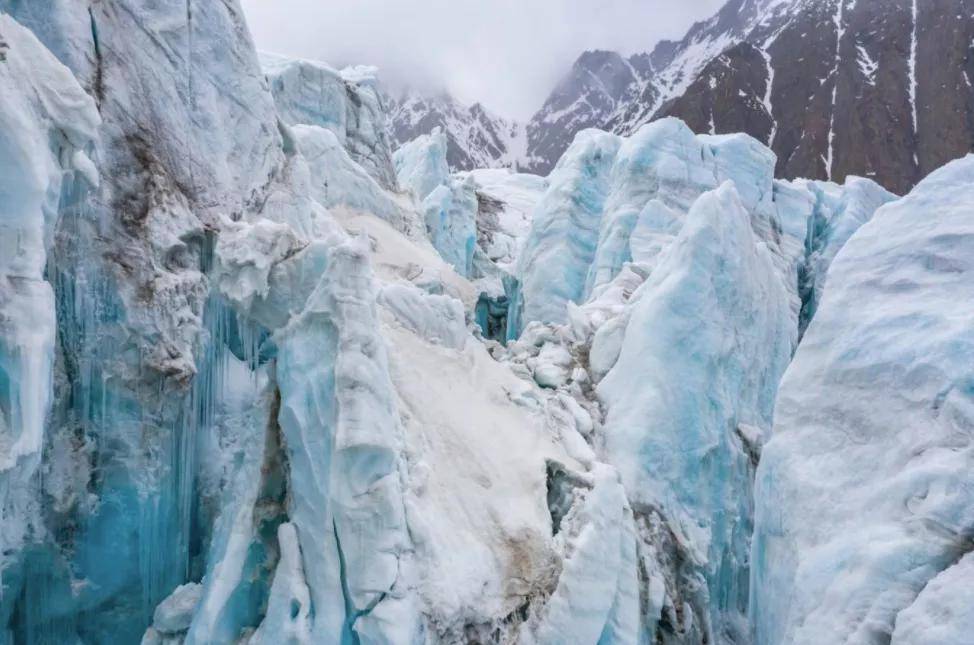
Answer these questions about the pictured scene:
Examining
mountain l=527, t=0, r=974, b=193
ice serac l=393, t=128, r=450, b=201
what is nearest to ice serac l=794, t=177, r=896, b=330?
ice serac l=393, t=128, r=450, b=201

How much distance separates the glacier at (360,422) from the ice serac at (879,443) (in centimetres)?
2

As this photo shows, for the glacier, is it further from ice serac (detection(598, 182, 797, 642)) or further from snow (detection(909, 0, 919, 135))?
snow (detection(909, 0, 919, 135))

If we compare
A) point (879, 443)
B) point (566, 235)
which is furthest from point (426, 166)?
point (879, 443)

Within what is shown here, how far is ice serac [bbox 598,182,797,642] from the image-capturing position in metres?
9.73

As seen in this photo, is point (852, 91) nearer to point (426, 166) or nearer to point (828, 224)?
point (828, 224)

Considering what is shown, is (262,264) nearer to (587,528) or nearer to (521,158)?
(587,528)

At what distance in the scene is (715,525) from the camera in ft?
32.6

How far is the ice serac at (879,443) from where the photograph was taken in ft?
15.9

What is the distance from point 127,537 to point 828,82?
88.7 metres

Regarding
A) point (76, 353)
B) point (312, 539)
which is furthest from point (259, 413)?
point (76, 353)

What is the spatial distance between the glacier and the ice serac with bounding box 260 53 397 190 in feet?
28.1

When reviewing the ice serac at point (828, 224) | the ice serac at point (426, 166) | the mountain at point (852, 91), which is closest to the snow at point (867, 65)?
the mountain at point (852, 91)

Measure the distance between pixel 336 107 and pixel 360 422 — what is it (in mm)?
14993

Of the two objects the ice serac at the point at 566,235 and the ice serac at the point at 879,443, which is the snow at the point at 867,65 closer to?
the ice serac at the point at 566,235
